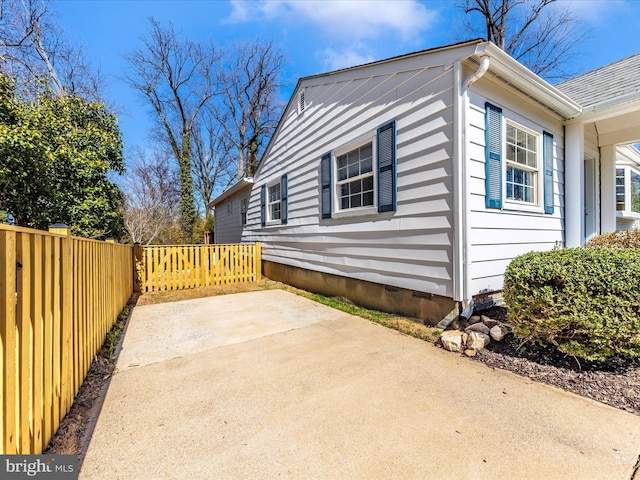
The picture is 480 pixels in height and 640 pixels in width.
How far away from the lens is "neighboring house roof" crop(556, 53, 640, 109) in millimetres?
4500

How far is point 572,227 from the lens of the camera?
16.6ft

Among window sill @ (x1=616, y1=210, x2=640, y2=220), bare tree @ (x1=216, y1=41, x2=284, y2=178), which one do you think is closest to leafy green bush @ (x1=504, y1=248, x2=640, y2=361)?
window sill @ (x1=616, y1=210, x2=640, y2=220)

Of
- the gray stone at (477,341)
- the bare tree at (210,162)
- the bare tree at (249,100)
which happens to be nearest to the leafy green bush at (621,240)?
the gray stone at (477,341)

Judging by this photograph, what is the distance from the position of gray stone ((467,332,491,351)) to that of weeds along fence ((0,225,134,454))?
3.53m

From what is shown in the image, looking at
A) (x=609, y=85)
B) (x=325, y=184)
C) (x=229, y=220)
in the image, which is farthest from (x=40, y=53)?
(x=609, y=85)

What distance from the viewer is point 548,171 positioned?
4.71 m

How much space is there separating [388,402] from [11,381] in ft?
7.18

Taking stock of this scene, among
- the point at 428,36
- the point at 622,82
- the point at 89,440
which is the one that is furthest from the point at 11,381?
the point at 428,36

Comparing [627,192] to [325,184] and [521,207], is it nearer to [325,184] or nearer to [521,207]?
[521,207]

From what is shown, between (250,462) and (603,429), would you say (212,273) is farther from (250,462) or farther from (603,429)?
(603,429)

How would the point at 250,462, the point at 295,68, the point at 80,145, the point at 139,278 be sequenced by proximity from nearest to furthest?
1. the point at 250,462
2. the point at 80,145
3. the point at 139,278
4. the point at 295,68

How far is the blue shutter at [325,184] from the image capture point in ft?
19.2

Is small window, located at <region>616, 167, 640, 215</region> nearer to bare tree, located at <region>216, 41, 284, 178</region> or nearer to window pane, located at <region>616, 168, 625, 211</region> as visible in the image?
window pane, located at <region>616, 168, 625, 211</region>

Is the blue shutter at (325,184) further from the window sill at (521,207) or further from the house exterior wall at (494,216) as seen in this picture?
the window sill at (521,207)
